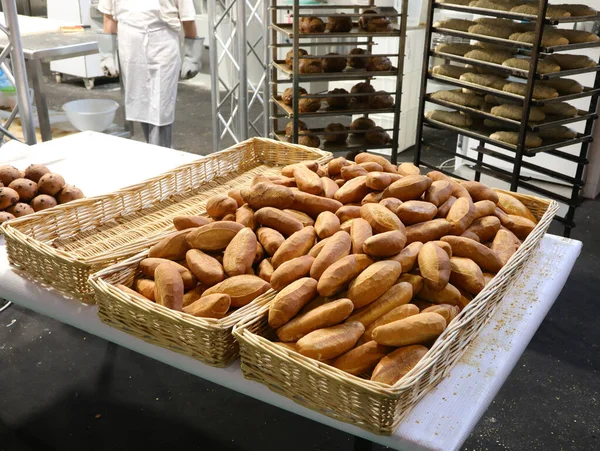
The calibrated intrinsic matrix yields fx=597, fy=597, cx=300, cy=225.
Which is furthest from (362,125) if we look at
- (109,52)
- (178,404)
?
(109,52)

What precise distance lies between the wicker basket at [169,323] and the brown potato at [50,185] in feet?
2.21

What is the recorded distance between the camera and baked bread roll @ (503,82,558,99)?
2889mm

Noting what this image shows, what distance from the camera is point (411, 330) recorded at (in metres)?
1.09

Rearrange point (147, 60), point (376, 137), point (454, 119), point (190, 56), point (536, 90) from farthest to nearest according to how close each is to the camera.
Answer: point (190, 56) → point (147, 60) → point (376, 137) → point (454, 119) → point (536, 90)

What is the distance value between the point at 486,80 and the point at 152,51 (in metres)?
2.24

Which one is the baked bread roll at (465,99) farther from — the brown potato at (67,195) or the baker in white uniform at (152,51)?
the brown potato at (67,195)

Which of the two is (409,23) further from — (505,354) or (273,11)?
(505,354)

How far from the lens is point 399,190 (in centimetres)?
149

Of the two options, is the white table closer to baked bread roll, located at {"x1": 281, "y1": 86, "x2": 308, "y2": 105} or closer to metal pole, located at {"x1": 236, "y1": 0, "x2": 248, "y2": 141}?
baked bread roll, located at {"x1": 281, "y1": 86, "x2": 308, "y2": 105}

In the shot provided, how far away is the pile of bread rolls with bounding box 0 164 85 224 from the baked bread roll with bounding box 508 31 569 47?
6.95 ft

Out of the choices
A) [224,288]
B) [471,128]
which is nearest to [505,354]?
[224,288]

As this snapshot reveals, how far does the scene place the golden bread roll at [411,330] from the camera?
108 centimetres

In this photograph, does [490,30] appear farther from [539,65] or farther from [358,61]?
[358,61]

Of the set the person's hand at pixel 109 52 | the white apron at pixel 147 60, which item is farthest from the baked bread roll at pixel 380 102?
the person's hand at pixel 109 52
